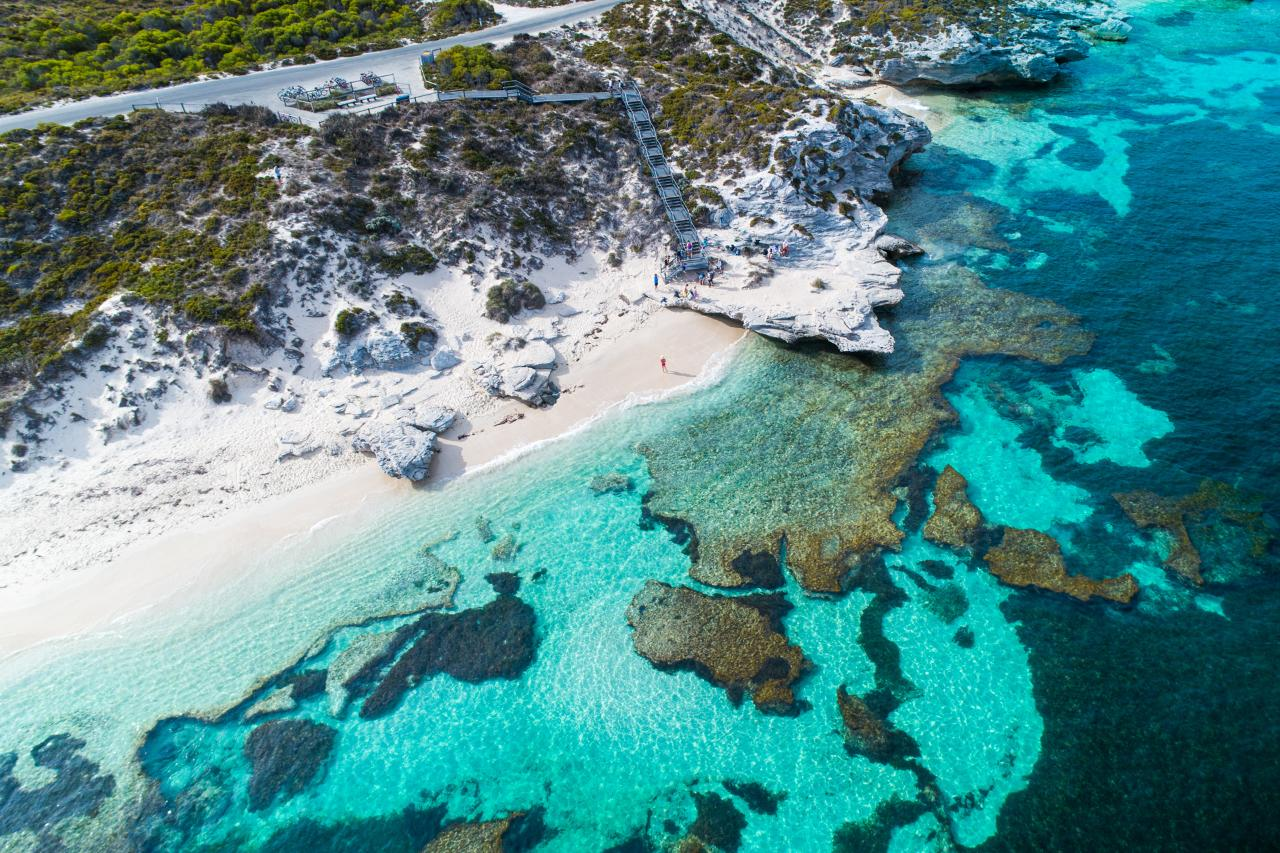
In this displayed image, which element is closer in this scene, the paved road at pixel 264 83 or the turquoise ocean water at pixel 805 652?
the turquoise ocean water at pixel 805 652

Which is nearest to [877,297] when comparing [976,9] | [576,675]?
[576,675]

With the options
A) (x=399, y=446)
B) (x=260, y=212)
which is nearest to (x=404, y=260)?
(x=260, y=212)

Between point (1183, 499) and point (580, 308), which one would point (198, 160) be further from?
point (1183, 499)

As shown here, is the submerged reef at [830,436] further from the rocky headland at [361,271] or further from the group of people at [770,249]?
the group of people at [770,249]

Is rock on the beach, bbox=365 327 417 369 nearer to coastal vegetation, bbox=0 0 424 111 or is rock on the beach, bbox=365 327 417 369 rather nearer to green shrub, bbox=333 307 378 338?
green shrub, bbox=333 307 378 338

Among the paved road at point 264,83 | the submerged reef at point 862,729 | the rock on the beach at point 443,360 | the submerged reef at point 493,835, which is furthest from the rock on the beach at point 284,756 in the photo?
the paved road at point 264,83

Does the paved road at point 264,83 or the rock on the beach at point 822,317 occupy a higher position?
the paved road at point 264,83

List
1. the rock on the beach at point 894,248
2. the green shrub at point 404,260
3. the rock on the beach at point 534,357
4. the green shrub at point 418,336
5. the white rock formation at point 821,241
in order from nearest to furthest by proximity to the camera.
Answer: the rock on the beach at point 534,357 < the green shrub at point 418,336 < the white rock formation at point 821,241 < the green shrub at point 404,260 < the rock on the beach at point 894,248
